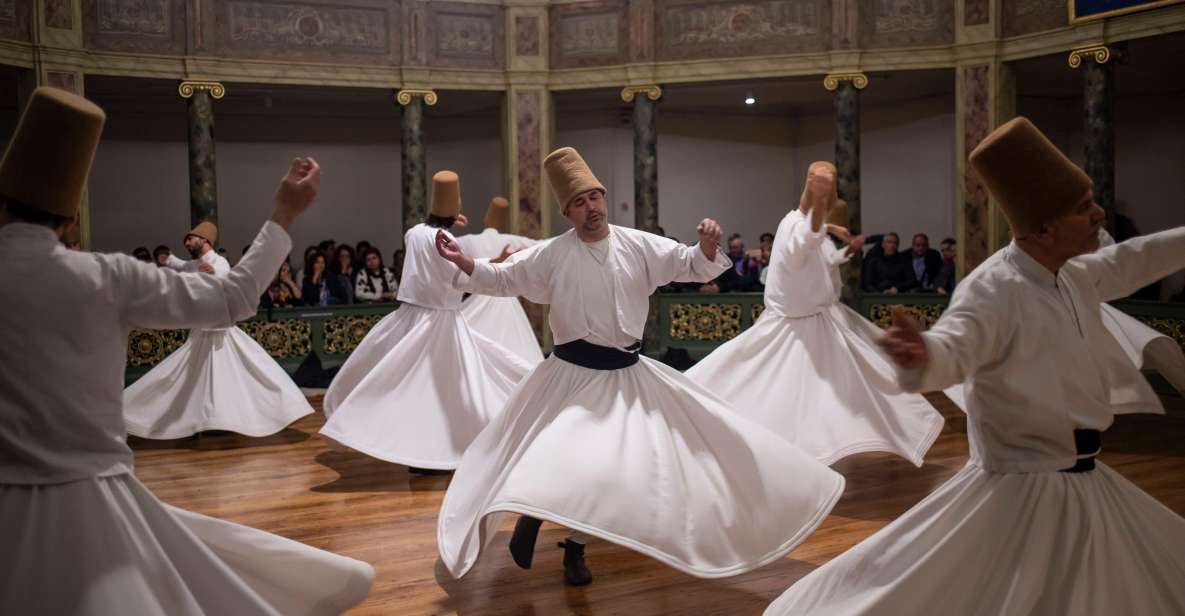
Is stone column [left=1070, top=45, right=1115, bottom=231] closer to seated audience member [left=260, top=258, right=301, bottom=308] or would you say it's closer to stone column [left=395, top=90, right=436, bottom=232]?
stone column [left=395, top=90, right=436, bottom=232]

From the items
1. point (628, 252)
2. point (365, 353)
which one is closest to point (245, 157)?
point (365, 353)

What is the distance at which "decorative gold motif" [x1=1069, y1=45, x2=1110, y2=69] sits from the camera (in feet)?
33.3

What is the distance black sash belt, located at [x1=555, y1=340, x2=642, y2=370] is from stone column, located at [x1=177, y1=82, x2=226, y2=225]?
8089 mm

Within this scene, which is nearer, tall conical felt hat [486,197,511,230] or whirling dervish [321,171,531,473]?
whirling dervish [321,171,531,473]

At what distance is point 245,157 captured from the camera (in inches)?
623

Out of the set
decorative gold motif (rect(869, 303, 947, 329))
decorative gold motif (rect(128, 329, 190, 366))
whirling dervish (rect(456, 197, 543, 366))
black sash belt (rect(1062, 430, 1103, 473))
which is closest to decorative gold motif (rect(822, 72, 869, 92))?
decorative gold motif (rect(869, 303, 947, 329))

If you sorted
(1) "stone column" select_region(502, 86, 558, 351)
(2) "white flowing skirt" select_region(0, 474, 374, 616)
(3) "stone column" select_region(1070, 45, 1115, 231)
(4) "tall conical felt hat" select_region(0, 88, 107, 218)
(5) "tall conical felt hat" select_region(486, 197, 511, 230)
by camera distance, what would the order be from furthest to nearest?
1. (1) "stone column" select_region(502, 86, 558, 351)
2. (3) "stone column" select_region(1070, 45, 1115, 231)
3. (5) "tall conical felt hat" select_region(486, 197, 511, 230)
4. (4) "tall conical felt hat" select_region(0, 88, 107, 218)
5. (2) "white flowing skirt" select_region(0, 474, 374, 616)

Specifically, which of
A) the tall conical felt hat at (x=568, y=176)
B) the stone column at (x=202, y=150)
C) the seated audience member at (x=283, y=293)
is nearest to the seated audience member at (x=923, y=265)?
the seated audience member at (x=283, y=293)

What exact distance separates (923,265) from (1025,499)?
35.0ft

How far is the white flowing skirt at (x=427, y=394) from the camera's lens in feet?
21.8

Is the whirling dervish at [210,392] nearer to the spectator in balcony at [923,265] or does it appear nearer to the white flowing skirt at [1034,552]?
the white flowing skirt at [1034,552]

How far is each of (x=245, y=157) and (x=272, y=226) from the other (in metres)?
13.9

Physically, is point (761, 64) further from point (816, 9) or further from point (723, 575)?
point (723, 575)

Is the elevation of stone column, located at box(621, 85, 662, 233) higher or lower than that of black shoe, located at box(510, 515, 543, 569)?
higher
